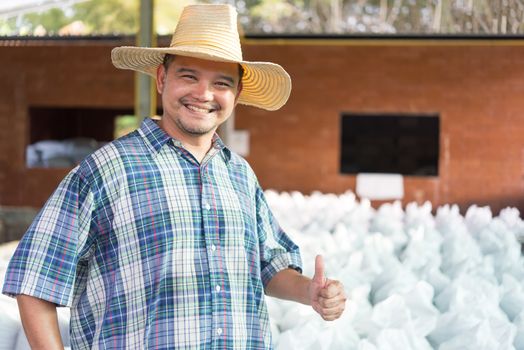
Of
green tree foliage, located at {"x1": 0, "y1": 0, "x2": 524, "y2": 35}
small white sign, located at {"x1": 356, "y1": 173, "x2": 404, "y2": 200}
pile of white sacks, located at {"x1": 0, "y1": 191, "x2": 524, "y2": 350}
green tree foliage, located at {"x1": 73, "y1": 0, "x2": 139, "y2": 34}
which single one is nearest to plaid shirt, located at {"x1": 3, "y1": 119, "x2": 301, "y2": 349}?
pile of white sacks, located at {"x1": 0, "y1": 191, "x2": 524, "y2": 350}

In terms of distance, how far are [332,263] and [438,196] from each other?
3.42m

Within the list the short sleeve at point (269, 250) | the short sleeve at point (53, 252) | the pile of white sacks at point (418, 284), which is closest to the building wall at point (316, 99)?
the pile of white sacks at point (418, 284)

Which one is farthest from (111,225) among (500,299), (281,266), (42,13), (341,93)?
Result: (341,93)

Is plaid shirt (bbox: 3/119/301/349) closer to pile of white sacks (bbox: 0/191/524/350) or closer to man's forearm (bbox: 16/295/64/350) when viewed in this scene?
man's forearm (bbox: 16/295/64/350)

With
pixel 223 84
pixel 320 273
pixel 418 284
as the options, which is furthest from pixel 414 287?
pixel 223 84

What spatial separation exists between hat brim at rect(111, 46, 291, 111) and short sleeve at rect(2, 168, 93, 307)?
341mm

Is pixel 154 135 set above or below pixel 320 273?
above

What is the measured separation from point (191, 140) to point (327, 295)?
39 centimetres

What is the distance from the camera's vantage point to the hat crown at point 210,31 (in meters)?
1.55

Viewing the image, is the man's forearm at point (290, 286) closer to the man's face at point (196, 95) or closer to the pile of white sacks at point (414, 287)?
the man's face at point (196, 95)

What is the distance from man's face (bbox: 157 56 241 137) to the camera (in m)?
1.51

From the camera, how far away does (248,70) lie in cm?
174

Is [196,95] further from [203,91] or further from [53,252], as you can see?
[53,252]

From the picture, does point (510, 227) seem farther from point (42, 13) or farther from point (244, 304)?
point (42, 13)
